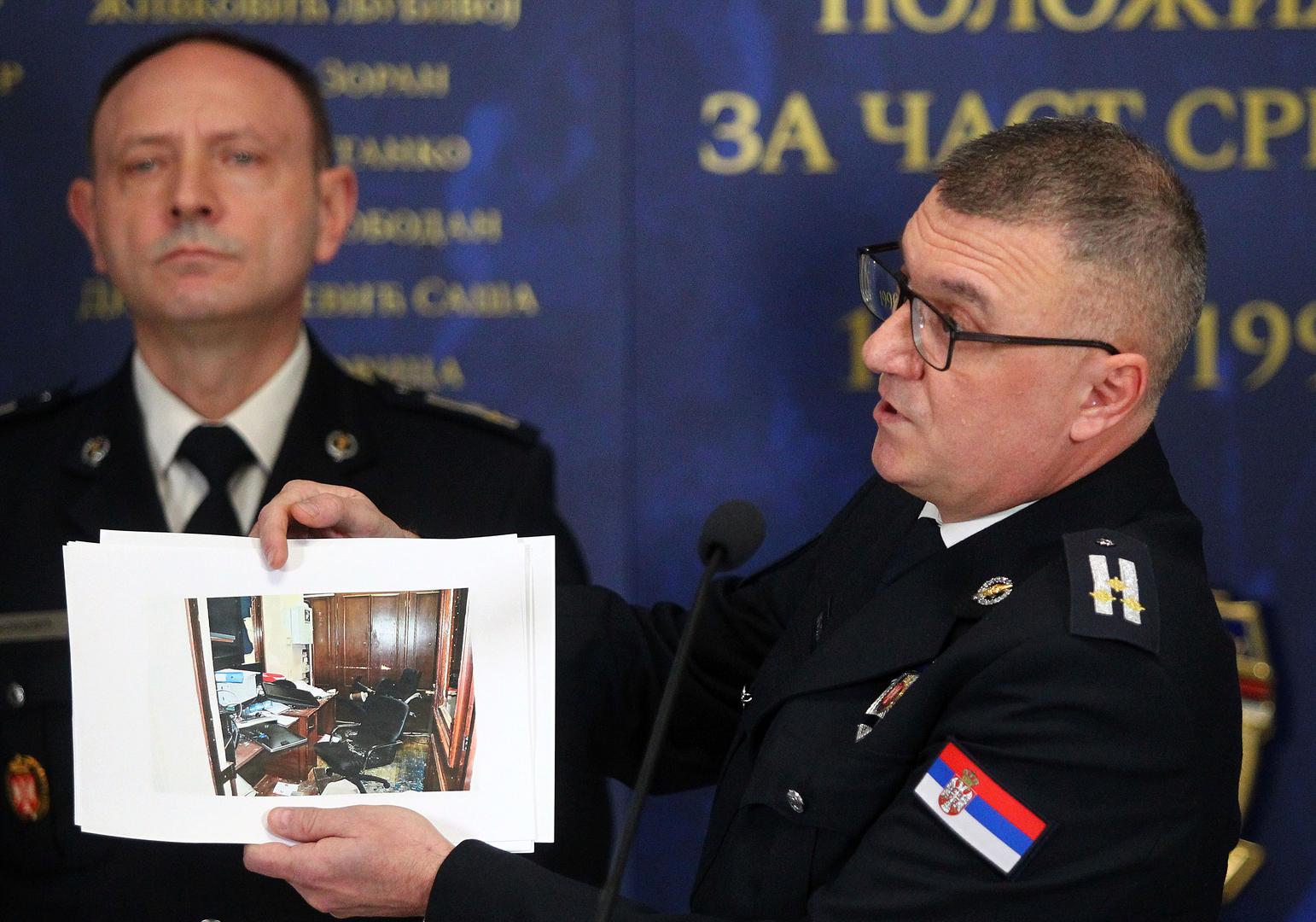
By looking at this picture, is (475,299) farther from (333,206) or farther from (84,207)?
(84,207)

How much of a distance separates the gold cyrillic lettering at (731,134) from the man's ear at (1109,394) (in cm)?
100

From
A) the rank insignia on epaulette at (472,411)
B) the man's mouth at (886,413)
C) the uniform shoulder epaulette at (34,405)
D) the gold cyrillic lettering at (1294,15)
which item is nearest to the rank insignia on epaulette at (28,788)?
the uniform shoulder epaulette at (34,405)

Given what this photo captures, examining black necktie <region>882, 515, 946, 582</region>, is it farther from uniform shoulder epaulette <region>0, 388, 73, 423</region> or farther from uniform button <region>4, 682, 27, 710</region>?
uniform shoulder epaulette <region>0, 388, 73, 423</region>

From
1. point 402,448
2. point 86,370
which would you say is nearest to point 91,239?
point 86,370

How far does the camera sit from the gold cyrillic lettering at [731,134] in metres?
2.26

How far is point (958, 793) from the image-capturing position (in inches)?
48.1

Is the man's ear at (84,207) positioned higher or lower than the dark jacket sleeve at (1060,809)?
higher

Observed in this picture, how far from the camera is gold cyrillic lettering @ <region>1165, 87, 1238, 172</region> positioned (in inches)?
87.4

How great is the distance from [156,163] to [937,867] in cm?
144

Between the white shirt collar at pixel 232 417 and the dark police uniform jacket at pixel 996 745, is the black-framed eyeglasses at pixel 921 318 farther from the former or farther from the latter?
the white shirt collar at pixel 232 417

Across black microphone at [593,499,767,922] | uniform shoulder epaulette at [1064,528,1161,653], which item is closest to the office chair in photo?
black microphone at [593,499,767,922]

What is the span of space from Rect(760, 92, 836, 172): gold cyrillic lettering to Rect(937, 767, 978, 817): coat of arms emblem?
4.11ft

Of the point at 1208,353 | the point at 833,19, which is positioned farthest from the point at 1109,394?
the point at 833,19

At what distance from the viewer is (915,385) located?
1.41 meters
